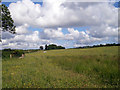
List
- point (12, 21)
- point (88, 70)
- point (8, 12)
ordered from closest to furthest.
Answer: point (88, 70) < point (8, 12) < point (12, 21)

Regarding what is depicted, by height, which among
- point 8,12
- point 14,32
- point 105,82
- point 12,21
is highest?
point 8,12

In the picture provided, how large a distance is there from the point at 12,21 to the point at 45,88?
62.8ft

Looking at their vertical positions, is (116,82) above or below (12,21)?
below

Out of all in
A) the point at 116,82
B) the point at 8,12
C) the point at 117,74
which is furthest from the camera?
the point at 8,12

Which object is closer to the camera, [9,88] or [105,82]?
[9,88]

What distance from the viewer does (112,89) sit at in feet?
16.3

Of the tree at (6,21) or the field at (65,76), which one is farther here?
the tree at (6,21)

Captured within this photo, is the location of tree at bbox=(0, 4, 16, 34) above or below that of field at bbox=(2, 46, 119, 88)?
above

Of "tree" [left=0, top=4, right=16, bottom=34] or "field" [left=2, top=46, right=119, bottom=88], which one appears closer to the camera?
"field" [left=2, top=46, right=119, bottom=88]

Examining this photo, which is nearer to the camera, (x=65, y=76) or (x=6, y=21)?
(x=65, y=76)

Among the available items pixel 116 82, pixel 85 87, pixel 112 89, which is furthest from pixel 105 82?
pixel 85 87

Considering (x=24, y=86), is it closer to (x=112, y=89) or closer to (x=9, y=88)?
(x=9, y=88)

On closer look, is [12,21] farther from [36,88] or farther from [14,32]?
[36,88]

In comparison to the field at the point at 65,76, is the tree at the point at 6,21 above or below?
above
